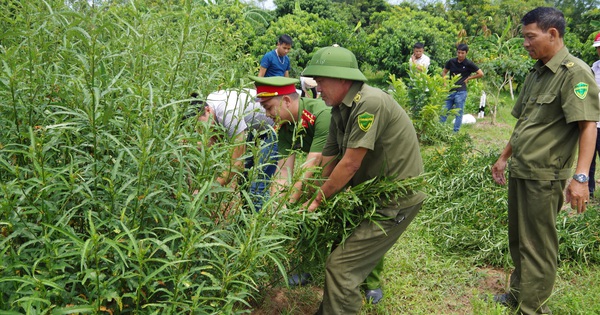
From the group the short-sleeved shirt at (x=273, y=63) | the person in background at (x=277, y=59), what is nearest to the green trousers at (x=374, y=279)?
the person in background at (x=277, y=59)

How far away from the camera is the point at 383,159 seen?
2891 millimetres

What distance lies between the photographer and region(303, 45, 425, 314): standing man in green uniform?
108 inches

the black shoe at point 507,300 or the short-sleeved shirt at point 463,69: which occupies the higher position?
the short-sleeved shirt at point 463,69

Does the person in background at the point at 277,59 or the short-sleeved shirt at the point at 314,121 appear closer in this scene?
the short-sleeved shirt at the point at 314,121

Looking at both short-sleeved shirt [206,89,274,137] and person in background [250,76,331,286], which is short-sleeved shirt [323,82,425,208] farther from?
short-sleeved shirt [206,89,274,137]

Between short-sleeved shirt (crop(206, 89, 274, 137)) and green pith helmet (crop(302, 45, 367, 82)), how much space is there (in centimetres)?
38

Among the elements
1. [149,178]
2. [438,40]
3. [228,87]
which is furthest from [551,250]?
[438,40]

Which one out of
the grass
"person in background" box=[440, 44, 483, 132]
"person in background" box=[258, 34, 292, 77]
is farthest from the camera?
"person in background" box=[440, 44, 483, 132]

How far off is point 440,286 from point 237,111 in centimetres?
196

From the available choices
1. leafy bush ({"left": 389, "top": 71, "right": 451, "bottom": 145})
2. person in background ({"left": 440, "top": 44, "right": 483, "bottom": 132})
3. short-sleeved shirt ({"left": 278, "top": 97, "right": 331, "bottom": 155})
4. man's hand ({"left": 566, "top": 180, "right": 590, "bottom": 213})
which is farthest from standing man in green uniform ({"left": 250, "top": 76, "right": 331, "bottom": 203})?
person in background ({"left": 440, "top": 44, "right": 483, "bottom": 132})

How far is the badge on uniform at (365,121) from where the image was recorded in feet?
8.80

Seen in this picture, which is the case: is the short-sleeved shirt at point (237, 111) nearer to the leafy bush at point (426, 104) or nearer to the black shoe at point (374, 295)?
the black shoe at point (374, 295)

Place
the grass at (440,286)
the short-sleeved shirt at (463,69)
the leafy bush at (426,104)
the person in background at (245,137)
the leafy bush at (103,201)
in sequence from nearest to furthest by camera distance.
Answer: the leafy bush at (103,201), the person in background at (245,137), the grass at (440,286), the leafy bush at (426,104), the short-sleeved shirt at (463,69)

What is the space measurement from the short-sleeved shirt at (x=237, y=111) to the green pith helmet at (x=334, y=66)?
38cm
